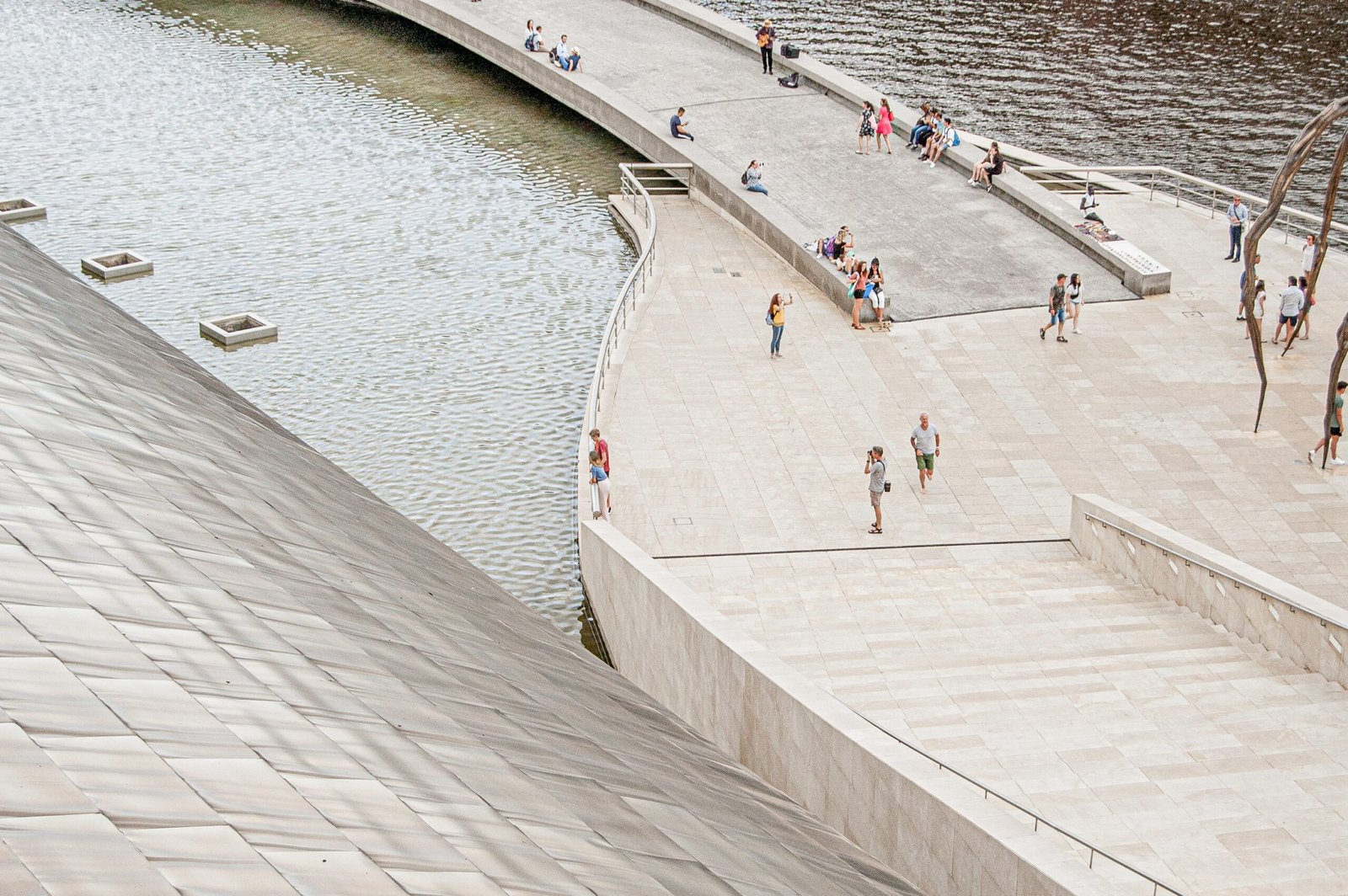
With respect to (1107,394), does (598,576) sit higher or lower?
lower

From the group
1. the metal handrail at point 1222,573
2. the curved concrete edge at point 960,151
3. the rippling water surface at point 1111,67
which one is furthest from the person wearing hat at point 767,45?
the metal handrail at point 1222,573

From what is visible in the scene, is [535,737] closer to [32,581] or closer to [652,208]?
[32,581]

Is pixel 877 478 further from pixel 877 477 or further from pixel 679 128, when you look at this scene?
pixel 679 128

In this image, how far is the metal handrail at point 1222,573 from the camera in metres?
14.1

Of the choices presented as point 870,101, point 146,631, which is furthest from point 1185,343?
point 146,631

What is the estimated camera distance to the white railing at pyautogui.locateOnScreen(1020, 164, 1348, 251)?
97.0 feet

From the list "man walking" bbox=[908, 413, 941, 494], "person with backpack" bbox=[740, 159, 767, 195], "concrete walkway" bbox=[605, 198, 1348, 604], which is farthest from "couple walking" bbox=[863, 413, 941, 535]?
"person with backpack" bbox=[740, 159, 767, 195]

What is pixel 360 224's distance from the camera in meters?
31.3

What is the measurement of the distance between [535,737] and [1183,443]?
15790 millimetres

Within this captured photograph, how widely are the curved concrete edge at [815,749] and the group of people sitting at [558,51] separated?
75.9ft

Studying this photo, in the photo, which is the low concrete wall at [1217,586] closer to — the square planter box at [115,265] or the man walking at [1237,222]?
the man walking at [1237,222]

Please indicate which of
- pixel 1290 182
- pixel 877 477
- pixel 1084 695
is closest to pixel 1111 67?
pixel 877 477

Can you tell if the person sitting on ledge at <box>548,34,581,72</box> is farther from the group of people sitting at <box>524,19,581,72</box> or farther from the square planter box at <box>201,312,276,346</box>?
the square planter box at <box>201,312,276,346</box>

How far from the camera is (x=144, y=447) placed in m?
9.10
